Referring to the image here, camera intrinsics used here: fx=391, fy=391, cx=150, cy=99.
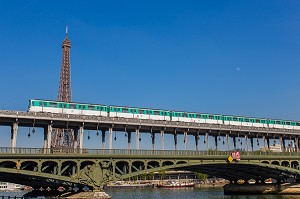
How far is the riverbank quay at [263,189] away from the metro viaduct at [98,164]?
8454 millimetres

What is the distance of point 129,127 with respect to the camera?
7450 cm

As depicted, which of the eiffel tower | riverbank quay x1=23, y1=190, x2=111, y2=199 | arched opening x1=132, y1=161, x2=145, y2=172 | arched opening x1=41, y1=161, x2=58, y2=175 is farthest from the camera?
the eiffel tower

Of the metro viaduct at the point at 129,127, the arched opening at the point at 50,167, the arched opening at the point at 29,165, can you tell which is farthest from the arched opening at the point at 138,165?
the arched opening at the point at 29,165

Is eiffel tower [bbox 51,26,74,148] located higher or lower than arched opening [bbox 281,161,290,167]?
higher

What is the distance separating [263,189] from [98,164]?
4565cm

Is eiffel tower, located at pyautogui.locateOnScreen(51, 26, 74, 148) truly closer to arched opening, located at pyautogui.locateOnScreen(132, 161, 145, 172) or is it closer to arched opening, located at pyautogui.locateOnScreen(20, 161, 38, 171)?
arched opening, located at pyautogui.locateOnScreen(132, 161, 145, 172)

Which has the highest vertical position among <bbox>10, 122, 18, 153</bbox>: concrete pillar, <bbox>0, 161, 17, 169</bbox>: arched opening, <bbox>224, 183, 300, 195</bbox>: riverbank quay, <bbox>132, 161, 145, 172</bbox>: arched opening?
<bbox>10, 122, 18, 153</bbox>: concrete pillar

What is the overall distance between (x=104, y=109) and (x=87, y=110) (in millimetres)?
3412

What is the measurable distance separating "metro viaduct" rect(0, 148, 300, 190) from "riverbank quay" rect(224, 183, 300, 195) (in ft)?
27.7

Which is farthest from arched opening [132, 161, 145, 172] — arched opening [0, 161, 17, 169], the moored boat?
the moored boat

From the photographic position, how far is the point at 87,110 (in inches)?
2931

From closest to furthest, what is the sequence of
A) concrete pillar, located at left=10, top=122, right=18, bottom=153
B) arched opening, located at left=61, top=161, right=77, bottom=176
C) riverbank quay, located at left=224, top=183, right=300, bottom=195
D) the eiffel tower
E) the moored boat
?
arched opening, located at left=61, top=161, right=77, bottom=176
concrete pillar, located at left=10, top=122, right=18, bottom=153
riverbank quay, located at left=224, top=183, right=300, bottom=195
the eiffel tower
the moored boat

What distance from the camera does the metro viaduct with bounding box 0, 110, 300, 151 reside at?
6406 centimetres

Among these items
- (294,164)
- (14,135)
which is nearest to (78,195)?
(14,135)
